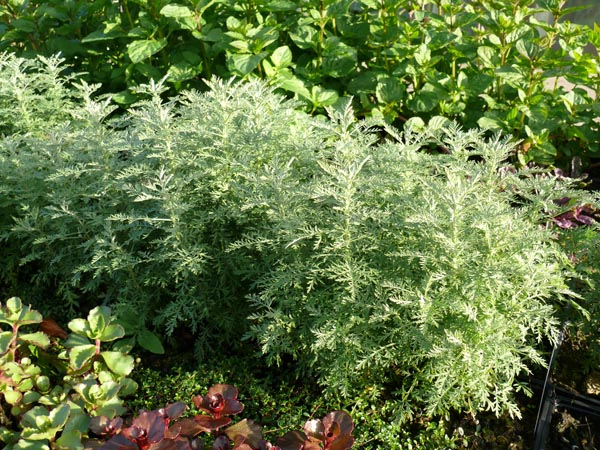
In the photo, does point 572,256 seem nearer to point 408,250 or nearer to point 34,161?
point 408,250

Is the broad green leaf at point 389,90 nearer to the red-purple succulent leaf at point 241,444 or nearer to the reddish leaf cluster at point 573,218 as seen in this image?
the reddish leaf cluster at point 573,218

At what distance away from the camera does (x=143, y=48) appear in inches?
143

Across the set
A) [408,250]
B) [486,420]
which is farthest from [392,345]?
[486,420]

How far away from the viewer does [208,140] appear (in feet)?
8.60

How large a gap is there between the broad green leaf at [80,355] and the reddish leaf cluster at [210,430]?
0.29m

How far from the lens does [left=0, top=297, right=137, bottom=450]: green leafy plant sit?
1.97m

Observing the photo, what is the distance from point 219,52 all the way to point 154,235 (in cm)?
153

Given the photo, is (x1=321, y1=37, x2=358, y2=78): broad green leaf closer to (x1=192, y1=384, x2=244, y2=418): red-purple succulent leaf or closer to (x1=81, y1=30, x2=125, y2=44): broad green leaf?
(x1=81, y1=30, x2=125, y2=44): broad green leaf

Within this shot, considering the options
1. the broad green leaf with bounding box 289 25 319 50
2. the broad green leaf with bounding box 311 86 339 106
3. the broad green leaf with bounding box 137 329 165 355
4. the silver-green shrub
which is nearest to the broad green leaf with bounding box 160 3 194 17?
the broad green leaf with bounding box 289 25 319 50

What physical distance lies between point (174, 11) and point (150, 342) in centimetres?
184

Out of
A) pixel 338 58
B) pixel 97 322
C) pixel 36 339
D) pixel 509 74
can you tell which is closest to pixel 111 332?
pixel 97 322

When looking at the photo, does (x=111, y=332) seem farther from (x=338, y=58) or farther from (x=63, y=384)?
(x=338, y=58)

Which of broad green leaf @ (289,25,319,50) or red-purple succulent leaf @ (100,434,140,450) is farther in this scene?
broad green leaf @ (289,25,319,50)

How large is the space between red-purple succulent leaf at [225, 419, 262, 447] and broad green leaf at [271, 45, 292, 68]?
2260mm
